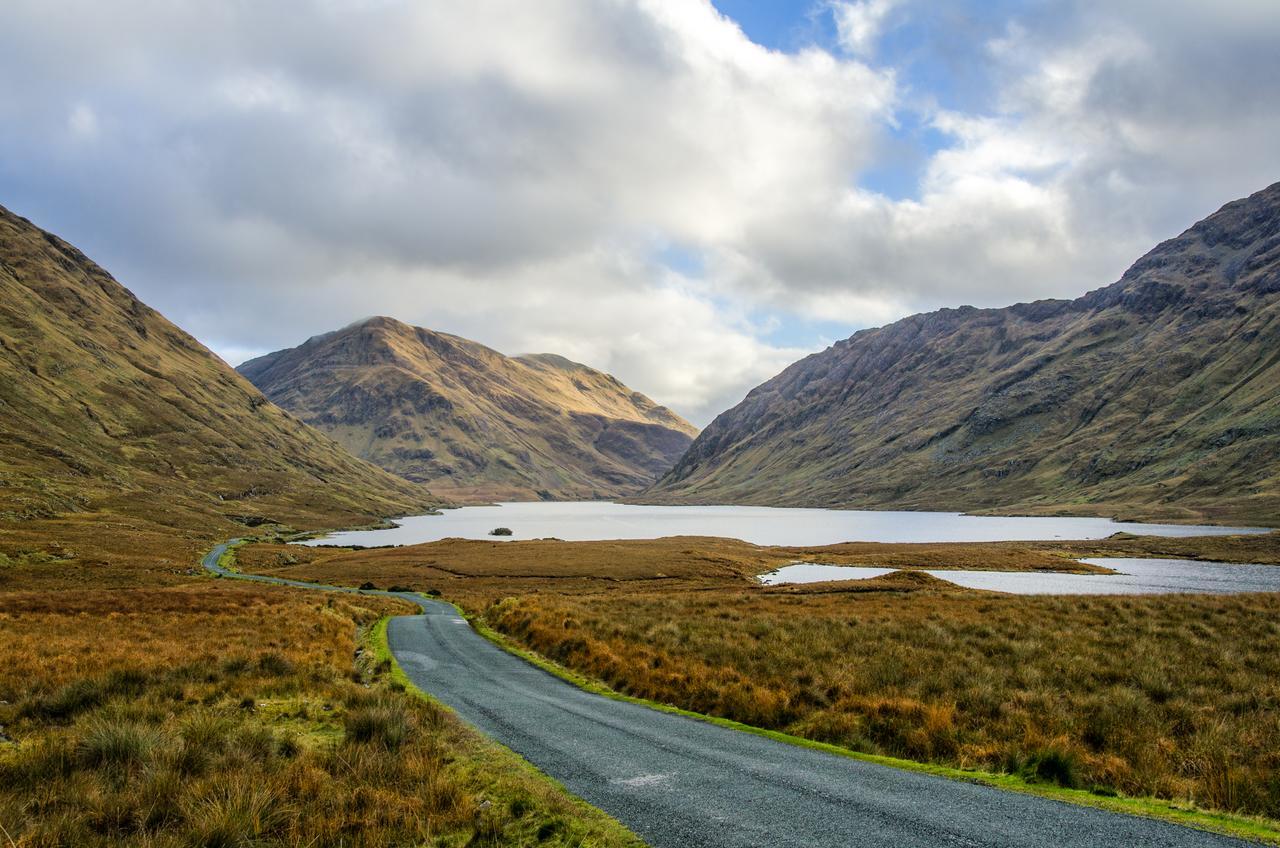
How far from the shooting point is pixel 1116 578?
72750 mm

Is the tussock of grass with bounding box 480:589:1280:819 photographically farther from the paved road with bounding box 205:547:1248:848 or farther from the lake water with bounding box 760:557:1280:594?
the lake water with bounding box 760:557:1280:594

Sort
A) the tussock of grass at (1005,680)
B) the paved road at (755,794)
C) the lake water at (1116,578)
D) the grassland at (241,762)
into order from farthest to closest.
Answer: the lake water at (1116,578) < the tussock of grass at (1005,680) < the paved road at (755,794) < the grassland at (241,762)

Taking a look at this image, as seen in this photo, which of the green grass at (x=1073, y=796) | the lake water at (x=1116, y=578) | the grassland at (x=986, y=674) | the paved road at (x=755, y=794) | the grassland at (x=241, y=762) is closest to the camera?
the grassland at (x=241, y=762)

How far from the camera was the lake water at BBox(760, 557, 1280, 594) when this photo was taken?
6250 cm

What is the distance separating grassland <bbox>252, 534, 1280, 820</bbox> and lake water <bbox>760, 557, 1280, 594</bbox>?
2966 cm

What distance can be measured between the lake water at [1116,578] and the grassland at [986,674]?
29.7 meters

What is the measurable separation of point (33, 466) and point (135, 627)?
6020 inches

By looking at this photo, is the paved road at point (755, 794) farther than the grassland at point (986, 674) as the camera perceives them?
No

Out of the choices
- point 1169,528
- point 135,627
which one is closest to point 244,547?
point 135,627

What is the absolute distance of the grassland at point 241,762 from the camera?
798cm

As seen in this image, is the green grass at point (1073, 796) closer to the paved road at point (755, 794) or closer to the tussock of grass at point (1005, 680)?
the paved road at point (755, 794)

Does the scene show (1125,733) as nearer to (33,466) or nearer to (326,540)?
(326,540)

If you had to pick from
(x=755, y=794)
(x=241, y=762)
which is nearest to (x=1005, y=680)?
(x=755, y=794)

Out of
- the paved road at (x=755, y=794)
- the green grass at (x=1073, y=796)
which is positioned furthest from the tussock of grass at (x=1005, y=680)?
the paved road at (x=755, y=794)
